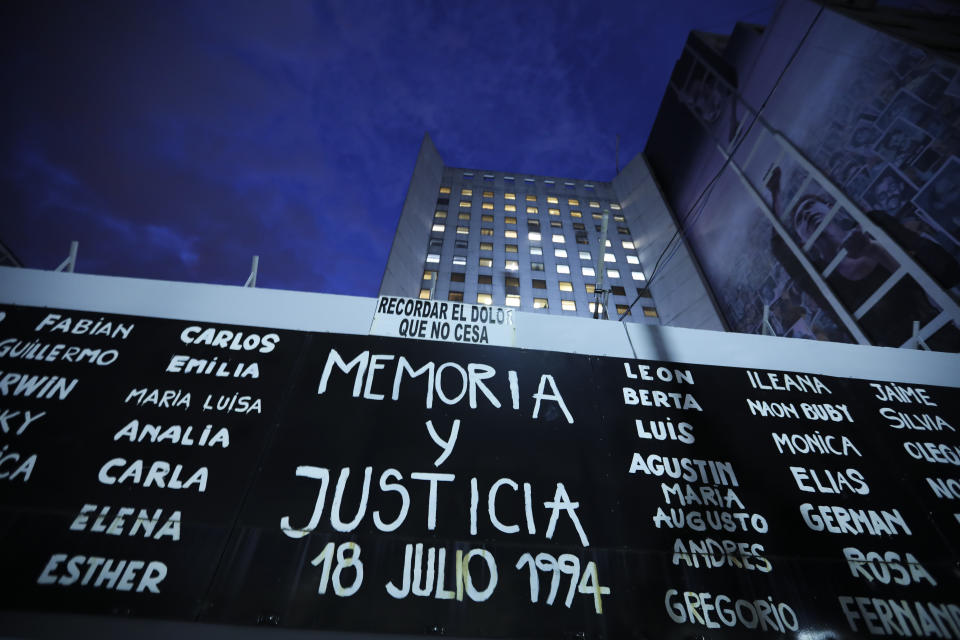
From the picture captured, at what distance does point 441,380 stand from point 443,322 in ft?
2.85

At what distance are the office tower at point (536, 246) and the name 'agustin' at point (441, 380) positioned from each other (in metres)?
24.1

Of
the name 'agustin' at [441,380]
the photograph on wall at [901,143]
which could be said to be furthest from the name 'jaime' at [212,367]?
the photograph on wall at [901,143]

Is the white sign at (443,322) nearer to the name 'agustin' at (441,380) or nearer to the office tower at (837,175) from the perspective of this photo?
the name 'agustin' at (441,380)

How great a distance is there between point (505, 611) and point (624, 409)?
2.36 meters

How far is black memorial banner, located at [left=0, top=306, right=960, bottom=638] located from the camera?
2.95 metres

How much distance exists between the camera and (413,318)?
192 inches

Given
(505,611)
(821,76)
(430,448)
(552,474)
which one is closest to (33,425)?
(430,448)

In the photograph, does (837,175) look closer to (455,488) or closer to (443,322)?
(443,322)

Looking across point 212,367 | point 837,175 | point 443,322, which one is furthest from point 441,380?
point 837,175

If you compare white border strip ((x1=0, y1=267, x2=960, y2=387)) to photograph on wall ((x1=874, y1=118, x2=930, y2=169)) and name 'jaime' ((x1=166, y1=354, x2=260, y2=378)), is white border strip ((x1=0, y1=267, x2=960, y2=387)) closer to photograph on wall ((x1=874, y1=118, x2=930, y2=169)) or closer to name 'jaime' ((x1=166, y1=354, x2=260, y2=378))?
name 'jaime' ((x1=166, y1=354, x2=260, y2=378))

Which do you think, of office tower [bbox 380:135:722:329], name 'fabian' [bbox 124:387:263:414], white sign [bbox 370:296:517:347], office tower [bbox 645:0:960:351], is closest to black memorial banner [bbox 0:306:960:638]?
name 'fabian' [bbox 124:387:263:414]

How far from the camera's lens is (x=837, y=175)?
18.7 m

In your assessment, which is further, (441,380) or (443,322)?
(443,322)

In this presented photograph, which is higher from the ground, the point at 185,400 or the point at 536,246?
the point at 536,246
